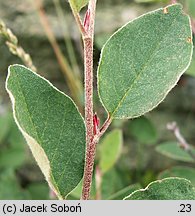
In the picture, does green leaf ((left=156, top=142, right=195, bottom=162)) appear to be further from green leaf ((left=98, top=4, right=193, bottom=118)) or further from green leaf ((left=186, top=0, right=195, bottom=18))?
green leaf ((left=98, top=4, right=193, bottom=118))

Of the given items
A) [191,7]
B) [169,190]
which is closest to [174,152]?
[191,7]

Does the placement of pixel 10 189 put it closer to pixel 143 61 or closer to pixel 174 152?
pixel 174 152

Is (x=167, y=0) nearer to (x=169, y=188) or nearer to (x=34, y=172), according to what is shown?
(x=169, y=188)

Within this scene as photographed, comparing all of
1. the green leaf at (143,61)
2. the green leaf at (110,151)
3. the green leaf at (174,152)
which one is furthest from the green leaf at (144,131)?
the green leaf at (143,61)

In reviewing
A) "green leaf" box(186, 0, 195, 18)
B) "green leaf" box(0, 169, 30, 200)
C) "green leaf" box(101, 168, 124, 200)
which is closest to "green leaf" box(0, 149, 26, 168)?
"green leaf" box(0, 169, 30, 200)

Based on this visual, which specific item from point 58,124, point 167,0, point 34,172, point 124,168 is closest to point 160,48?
point 58,124
